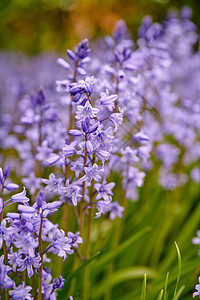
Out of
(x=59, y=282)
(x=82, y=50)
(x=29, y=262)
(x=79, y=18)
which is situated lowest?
(x=59, y=282)

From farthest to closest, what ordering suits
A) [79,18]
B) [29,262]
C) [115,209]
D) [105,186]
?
1. [79,18]
2. [115,209]
3. [105,186]
4. [29,262]

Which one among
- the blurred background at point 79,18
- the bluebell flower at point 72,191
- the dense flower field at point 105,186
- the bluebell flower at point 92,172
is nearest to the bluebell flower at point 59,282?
the dense flower field at point 105,186

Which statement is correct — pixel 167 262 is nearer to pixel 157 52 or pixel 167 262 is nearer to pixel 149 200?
pixel 149 200

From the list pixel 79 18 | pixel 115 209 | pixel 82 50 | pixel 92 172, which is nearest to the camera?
pixel 92 172

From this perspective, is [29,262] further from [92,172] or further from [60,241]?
[92,172]

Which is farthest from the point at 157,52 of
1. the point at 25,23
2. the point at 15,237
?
the point at 25,23

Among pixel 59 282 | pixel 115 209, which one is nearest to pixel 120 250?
pixel 115 209

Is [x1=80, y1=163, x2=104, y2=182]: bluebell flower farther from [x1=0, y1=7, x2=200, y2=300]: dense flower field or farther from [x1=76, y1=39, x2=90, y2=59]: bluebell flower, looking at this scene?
[x1=76, y1=39, x2=90, y2=59]: bluebell flower

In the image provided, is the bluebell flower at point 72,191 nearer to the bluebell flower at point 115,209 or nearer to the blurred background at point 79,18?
the bluebell flower at point 115,209

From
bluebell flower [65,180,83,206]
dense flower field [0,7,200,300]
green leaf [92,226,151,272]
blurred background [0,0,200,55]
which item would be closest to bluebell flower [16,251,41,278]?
dense flower field [0,7,200,300]
